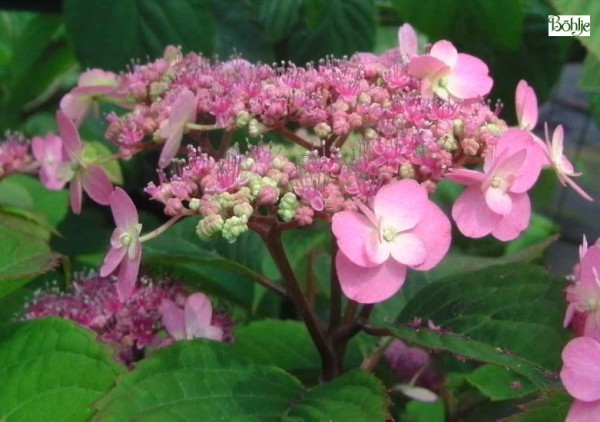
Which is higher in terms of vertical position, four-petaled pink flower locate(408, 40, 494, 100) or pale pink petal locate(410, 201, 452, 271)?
four-petaled pink flower locate(408, 40, 494, 100)

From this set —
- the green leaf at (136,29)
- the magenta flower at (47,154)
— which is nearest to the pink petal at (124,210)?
the magenta flower at (47,154)

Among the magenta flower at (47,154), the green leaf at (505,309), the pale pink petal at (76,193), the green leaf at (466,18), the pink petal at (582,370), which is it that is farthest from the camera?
the green leaf at (466,18)

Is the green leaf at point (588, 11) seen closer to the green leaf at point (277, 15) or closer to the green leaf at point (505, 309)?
the green leaf at point (505, 309)

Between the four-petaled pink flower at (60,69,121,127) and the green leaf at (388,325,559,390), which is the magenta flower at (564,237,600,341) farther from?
the four-petaled pink flower at (60,69,121,127)

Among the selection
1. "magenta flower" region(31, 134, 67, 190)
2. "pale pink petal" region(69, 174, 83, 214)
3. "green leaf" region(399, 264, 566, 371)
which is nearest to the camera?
"green leaf" region(399, 264, 566, 371)

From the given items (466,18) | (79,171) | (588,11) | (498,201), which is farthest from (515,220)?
(466,18)

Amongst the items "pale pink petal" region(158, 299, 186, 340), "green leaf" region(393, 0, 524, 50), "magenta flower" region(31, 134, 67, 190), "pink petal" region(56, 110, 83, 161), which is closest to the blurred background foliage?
"green leaf" region(393, 0, 524, 50)
